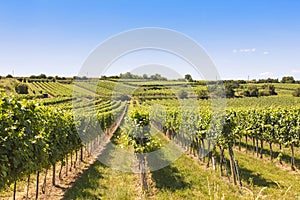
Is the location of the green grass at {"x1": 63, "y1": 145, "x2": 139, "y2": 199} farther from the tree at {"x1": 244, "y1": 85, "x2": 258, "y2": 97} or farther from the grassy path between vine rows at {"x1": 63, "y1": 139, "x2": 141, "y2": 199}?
the tree at {"x1": 244, "y1": 85, "x2": 258, "y2": 97}

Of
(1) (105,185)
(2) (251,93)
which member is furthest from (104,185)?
(2) (251,93)

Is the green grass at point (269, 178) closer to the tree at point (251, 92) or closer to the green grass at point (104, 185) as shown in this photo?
the green grass at point (104, 185)

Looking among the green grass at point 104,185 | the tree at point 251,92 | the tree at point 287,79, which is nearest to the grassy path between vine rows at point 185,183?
the green grass at point 104,185

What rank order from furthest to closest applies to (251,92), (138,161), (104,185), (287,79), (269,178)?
(287,79) < (251,92) < (138,161) < (269,178) < (104,185)

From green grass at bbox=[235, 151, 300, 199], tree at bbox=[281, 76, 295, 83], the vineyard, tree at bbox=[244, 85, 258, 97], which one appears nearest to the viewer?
the vineyard

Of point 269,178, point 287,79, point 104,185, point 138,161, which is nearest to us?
point 104,185

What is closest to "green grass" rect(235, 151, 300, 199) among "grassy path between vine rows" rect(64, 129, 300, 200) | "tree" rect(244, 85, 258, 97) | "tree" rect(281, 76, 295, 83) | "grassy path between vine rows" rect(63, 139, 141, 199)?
"grassy path between vine rows" rect(64, 129, 300, 200)

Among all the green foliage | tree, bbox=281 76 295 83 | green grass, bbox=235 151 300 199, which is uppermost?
tree, bbox=281 76 295 83

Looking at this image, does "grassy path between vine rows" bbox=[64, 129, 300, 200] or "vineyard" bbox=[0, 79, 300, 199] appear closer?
"vineyard" bbox=[0, 79, 300, 199]

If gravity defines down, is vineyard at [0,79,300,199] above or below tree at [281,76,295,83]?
below

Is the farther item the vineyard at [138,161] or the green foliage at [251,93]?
the green foliage at [251,93]

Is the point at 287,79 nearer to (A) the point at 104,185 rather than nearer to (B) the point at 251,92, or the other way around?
(B) the point at 251,92

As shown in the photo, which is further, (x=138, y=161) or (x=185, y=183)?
(x=138, y=161)

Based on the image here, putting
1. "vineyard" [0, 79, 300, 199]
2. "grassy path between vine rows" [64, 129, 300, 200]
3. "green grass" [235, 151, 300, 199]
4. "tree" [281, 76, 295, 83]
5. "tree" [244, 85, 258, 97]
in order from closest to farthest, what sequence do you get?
"vineyard" [0, 79, 300, 199] < "grassy path between vine rows" [64, 129, 300, 200] < "green grass" [235, 151, 300, 199] < "tree" [244, 85, 258, 97] < "tree" [281, 76, 295, 83]
